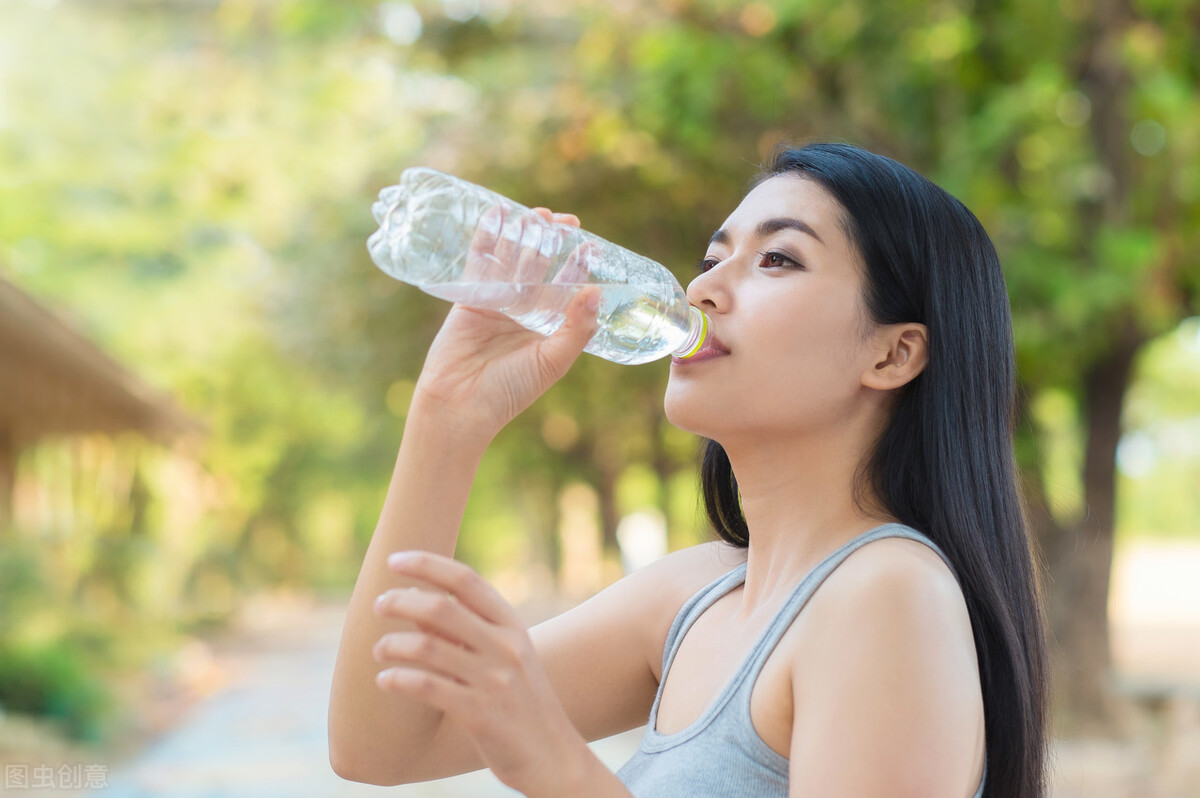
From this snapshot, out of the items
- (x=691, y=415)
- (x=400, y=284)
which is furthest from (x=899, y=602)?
(x=400, y=284)

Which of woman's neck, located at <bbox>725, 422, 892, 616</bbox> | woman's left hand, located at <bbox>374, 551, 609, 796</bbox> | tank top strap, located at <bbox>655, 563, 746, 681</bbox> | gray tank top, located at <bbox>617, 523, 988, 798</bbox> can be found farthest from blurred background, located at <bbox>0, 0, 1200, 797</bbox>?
woman's left hand, located at <bbox>374, 551, 609, 796</bbox>

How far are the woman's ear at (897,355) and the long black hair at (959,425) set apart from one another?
2 centimetres

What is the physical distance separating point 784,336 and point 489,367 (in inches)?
16.3

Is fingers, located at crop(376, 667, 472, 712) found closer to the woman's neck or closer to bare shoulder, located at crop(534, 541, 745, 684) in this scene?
the woman's neck

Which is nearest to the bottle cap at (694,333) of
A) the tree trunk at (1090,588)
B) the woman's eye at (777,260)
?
the woman's eye at (777,260)

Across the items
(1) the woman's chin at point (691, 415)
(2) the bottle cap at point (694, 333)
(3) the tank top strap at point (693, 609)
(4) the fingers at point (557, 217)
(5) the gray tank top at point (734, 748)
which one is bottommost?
(5) the gray tank top at point (734, 748)

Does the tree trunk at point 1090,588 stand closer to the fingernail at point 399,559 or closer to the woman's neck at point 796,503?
the woman's neck at point 796,503

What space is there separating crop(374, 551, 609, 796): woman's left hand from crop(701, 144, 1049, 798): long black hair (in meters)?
0.68

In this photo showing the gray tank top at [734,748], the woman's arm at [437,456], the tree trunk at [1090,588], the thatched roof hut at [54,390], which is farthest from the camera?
the thatched roof hut at [54,390]

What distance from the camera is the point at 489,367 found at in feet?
5.39

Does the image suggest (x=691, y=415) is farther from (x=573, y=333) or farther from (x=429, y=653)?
(x=429, y=653)

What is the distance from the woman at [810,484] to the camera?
59.5 inches

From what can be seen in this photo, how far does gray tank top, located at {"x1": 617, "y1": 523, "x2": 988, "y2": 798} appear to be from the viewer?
4.94 feet

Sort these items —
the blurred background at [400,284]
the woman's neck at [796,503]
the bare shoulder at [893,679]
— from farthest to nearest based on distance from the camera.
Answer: the blurred background at [400,284]
the woman's neck at [796,503]
the bare shoulder at [893,679]
